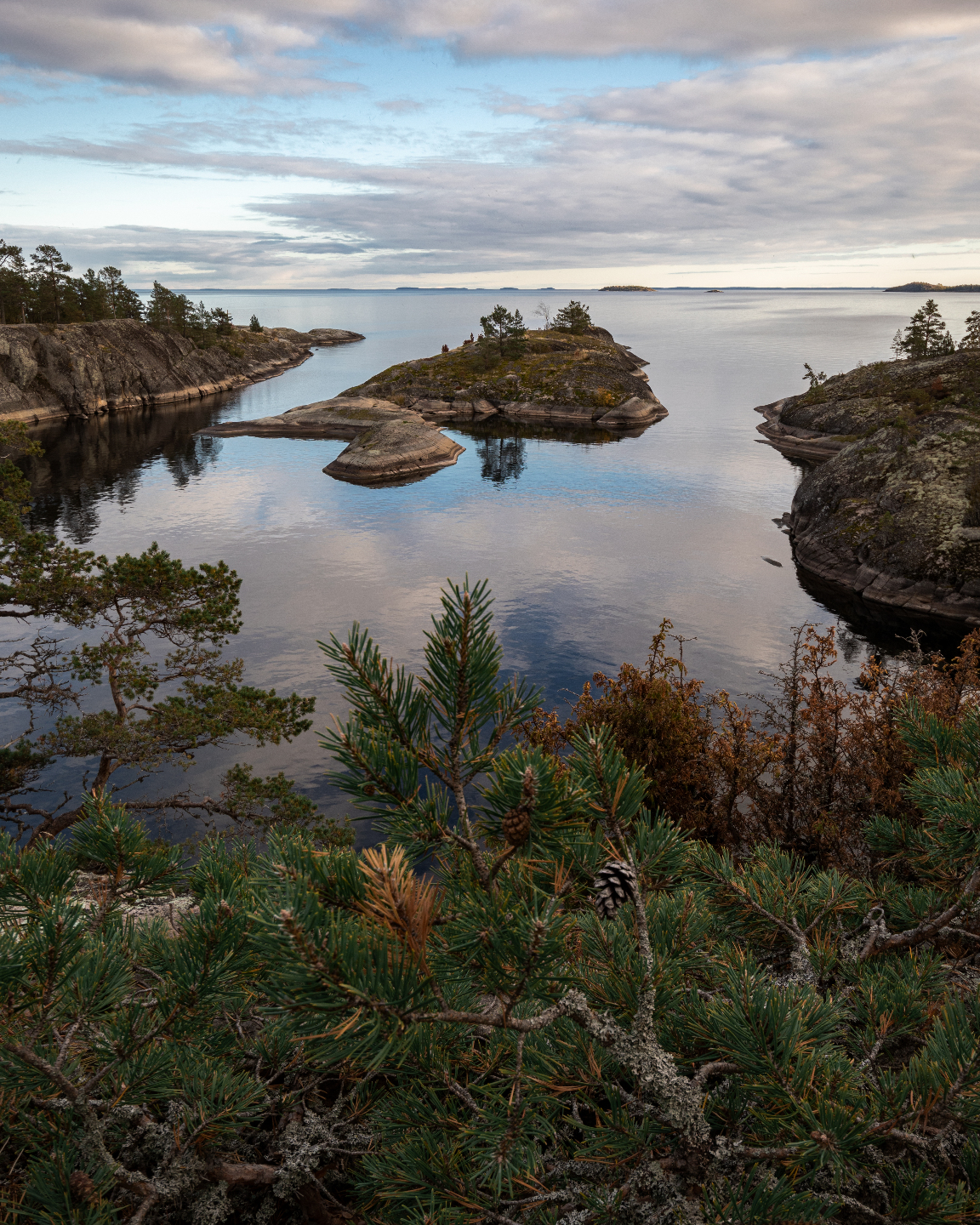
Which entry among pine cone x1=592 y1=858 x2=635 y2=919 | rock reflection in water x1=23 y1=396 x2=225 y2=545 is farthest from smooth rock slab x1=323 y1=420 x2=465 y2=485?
pine cone x1=592 y1=858 x2=635 y2=919

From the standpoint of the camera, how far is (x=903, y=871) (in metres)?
5.55

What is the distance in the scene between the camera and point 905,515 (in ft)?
145

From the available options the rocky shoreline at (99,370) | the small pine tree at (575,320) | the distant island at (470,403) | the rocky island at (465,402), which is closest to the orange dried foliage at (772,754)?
the distant island at (470,403)

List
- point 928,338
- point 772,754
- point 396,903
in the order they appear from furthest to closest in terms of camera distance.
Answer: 1. point 928,338
2. point 772,754
3. point 396,903

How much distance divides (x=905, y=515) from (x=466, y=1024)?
164 feet

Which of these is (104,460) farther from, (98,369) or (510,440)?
(510,440)

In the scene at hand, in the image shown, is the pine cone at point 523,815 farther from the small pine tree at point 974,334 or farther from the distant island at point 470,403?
the small pine tree at point 974,334

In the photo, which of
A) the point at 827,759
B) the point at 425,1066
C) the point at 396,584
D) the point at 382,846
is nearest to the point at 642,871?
the point at 425,1066

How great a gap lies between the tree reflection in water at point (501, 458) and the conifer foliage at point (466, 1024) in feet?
234

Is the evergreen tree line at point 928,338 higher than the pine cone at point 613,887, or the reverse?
the evergreen tree line at point 928,338

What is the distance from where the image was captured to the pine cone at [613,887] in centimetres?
260

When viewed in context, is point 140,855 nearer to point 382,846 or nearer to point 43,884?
point 43,884

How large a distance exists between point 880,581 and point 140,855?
48.2 meters

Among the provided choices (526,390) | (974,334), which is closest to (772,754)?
(974,334)
